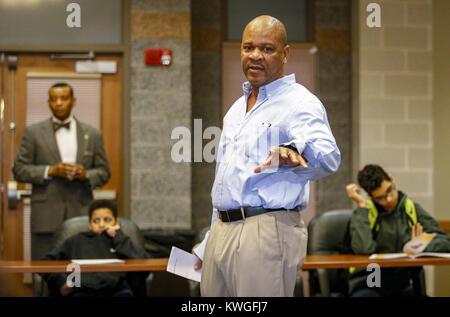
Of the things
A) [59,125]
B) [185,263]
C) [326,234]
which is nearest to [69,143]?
[59,125]

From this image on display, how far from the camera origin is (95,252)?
3.18m

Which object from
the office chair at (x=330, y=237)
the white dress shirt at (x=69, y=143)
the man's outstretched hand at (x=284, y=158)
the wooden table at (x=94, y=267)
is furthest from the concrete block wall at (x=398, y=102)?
the man's outstretched hand at (x=284, y=158)

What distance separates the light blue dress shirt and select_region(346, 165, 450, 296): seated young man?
1477 mm

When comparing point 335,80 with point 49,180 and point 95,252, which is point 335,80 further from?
point 95,252

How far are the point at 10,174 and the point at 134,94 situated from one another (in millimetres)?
953

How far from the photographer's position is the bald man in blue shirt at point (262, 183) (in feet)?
5.70

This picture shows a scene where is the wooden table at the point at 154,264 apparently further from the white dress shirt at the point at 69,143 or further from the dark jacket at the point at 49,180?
the white dress shirt at the point at 69,143

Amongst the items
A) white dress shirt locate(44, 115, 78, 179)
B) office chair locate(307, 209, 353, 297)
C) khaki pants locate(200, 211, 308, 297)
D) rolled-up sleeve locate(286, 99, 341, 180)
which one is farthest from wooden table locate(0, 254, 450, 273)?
A: rolled-up sleeve locate(286, 99, 341, 180)

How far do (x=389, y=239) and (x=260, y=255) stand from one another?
168cm

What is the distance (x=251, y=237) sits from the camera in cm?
177

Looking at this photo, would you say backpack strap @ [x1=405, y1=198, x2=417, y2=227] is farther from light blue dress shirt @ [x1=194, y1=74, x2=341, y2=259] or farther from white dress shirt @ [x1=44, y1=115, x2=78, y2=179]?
white dress shirt @ [x1=44, y1=115, x2=78, y2=179]

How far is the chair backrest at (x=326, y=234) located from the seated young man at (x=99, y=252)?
0.89m
